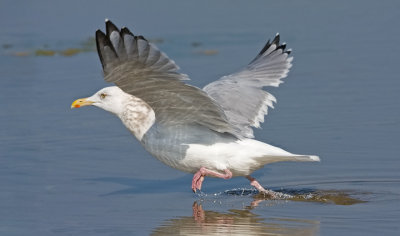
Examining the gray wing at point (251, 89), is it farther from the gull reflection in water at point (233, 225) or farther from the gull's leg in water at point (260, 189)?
the gull reflection in water at point (233, 225)

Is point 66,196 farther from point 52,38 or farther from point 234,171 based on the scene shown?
point 52,38

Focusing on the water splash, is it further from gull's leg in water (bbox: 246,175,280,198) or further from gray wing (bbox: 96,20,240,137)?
gray wing (bbox: 96,20,240,137)

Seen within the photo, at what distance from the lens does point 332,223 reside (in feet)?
25.9

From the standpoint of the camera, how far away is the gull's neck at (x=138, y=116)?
9164mm

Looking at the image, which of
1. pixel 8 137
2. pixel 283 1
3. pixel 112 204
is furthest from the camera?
pixel 283 1

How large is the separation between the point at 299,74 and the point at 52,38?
5877 mm

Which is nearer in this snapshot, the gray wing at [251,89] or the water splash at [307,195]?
the water splash at [307,195]

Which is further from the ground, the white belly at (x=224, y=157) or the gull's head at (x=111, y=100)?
the gull's head at (x=111, y=100)

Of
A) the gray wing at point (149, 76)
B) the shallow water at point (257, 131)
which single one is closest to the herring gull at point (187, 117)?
the gray wing at point (149, 76)

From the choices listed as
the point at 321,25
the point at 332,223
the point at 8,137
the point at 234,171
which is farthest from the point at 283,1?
the point at 332,223

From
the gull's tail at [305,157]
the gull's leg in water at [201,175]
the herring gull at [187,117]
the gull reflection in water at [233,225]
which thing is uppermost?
the herring gull at [187,117]

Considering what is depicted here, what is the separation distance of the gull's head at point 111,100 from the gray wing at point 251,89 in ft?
3.18

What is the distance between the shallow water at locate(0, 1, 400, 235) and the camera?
8391mm

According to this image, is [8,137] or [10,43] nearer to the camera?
[8,137]
